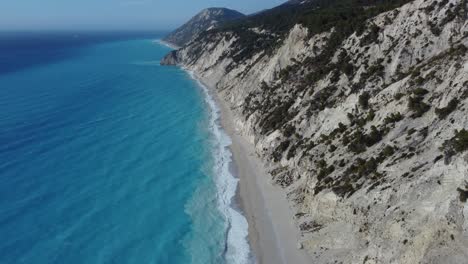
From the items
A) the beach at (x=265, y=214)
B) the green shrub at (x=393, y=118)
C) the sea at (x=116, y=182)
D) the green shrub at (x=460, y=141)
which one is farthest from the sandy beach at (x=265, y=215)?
the green shrub at (x=460, y=141)

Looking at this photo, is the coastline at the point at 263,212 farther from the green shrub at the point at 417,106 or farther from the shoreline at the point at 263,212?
the green shrub at the point at 417,106

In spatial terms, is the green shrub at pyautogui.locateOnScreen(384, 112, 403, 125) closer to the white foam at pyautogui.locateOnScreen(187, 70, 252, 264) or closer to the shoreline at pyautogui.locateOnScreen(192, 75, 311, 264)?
the shoreline at pyautogui.locateOnScreen(192, 75, 311, 264)

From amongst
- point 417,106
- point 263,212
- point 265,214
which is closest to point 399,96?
point 417,106

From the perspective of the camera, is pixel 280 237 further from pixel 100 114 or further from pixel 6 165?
pixel 100 114

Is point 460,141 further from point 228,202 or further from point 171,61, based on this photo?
point 171,61

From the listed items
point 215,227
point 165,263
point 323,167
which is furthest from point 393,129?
point 165,263
